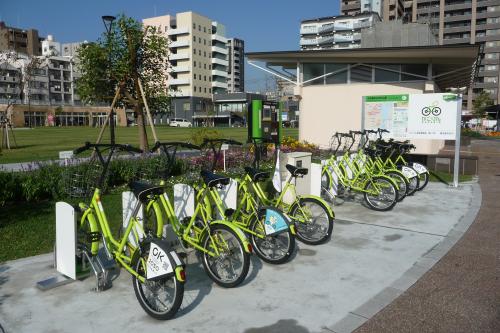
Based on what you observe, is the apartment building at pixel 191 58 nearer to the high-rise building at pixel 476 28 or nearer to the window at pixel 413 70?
the high-rise building at pixel 476 28

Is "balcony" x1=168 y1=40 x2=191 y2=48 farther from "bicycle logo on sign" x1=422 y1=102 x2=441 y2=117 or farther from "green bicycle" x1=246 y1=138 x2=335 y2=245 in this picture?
"green bicycle" x1=246 y1=138 x2=335 y2=245

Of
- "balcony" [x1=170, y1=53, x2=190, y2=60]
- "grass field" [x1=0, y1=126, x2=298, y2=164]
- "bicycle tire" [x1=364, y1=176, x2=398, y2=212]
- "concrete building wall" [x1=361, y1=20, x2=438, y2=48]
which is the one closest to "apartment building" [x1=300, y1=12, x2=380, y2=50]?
"balcony" [x1=170, y1=53, x2=190, y2=60]

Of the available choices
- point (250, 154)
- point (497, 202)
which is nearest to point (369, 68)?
point (250, 154)

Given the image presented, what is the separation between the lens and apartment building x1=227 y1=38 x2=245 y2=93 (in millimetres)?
117438

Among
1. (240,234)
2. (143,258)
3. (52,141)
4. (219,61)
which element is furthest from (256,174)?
(219,61)

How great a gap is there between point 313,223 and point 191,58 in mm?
82148

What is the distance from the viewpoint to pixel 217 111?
86062mm

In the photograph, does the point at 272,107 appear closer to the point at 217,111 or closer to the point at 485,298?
the point at 485,298

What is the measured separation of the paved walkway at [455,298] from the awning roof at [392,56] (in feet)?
30.3

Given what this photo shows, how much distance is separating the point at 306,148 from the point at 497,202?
6.64 meters

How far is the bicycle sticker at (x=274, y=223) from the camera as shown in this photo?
4.53m

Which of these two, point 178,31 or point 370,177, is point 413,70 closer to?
point 370,177

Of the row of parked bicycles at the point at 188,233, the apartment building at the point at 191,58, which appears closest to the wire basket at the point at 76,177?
the row of parked bicycles at the point at 188,233

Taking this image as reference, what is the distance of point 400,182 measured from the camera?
7.91 m
